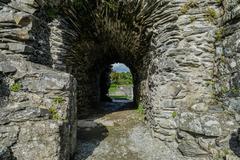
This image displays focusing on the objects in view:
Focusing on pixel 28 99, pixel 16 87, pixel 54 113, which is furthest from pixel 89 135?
pixel 16 87

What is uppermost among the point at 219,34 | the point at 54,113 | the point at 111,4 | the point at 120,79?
the point at 111,4

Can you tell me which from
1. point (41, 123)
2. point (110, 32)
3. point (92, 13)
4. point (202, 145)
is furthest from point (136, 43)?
point (41, 123)

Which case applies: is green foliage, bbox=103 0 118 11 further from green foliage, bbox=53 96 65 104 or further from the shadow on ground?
green foliage, bbox=53 96 65 104

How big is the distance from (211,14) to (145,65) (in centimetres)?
293

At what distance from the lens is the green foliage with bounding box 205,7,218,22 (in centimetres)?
531

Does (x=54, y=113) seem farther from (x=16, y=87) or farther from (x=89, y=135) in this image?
(x=89, y=135)

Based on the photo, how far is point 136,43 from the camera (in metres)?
7.59

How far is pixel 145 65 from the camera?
25.5 ft

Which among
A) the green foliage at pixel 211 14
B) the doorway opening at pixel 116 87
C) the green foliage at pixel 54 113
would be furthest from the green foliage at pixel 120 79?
the green foliage at pixel 54 113

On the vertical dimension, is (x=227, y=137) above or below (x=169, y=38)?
below

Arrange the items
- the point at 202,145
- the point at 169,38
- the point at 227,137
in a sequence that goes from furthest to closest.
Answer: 1. the point at 169,38
2. the point at 202,145
3. the point at 227,137

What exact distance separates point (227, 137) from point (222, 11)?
111 inches

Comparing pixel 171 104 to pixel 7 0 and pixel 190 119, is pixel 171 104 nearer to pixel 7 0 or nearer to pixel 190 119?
pixel 190 119

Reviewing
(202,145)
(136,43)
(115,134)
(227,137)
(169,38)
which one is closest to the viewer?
(227,137)
